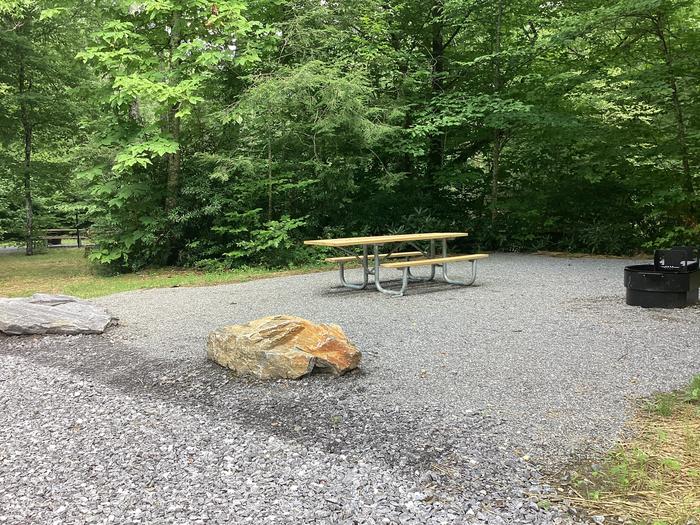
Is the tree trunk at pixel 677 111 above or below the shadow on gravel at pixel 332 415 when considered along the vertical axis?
above

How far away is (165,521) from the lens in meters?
1.91

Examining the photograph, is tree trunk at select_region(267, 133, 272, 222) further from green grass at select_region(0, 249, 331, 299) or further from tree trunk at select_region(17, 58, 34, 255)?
tree trunk at select_region(17, 58, 34, 255)

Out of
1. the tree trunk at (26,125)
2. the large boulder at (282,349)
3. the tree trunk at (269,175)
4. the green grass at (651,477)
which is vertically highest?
the tree trunk at (26,125)

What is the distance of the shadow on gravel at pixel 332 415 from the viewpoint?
2.31 meters

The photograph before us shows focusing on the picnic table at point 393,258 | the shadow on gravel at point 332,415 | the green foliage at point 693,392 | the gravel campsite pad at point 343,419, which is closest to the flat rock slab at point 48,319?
the gravel campsite pad at point 343,419

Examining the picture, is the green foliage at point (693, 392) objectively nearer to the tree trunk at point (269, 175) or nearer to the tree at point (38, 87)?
the tree trunk at point (269, 175)

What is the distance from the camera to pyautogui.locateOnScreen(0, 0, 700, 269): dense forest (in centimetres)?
907

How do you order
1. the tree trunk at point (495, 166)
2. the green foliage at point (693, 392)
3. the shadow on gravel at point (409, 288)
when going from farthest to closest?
1. the tree trunk at point (495, 166)
2. the shadow on gravel at point (409, 288)
3. the green foliage at point (693, 392)

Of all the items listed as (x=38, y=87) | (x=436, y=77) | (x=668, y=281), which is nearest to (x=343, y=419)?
(x=668, y=281)

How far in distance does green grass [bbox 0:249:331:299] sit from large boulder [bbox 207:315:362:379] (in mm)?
4288

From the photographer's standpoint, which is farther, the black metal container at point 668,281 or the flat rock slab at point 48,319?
the black metal container at point 668,281

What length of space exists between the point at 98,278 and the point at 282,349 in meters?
6.92

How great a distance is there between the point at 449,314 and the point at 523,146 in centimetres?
775

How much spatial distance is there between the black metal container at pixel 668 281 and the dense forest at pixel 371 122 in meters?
4.52
